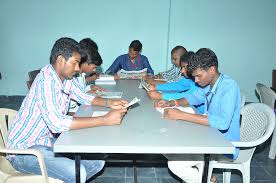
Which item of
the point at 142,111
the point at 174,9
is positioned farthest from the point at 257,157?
the point at 174,9

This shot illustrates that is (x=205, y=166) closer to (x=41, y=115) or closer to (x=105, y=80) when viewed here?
(x=41, y=115)

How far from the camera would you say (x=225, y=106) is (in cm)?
196

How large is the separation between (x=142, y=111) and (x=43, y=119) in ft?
2.56

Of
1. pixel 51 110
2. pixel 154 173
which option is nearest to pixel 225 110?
pixel 51 110

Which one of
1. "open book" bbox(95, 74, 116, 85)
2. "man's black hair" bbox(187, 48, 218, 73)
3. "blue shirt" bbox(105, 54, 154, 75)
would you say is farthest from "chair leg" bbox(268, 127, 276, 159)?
"blue shirt" bbox(105, 54, 154, 75)

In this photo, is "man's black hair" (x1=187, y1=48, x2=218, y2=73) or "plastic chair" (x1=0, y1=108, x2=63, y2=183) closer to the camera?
"plastic chair" (x1=0, y1=108, x2=63, y2=183)

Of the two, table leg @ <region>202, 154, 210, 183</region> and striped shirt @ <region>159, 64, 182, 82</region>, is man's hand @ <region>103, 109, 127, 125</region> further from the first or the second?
striped shirt @ <region>159, 64, 182, 82</region>

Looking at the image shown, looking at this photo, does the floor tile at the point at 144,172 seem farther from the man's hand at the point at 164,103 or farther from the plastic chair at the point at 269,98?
the plastic chair at the point at 269,98

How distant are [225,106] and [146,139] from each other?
66 cm

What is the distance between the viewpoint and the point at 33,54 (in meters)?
5.58

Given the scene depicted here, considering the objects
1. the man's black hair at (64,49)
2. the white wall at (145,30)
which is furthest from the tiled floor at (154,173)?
the white wall at (145,30)

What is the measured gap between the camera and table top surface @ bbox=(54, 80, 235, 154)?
60.7 inches

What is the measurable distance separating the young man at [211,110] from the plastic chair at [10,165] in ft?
2.90

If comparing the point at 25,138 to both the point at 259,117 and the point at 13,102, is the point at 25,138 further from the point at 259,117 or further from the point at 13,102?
the point at 13,102
